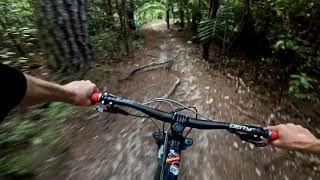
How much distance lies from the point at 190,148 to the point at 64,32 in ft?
9.43

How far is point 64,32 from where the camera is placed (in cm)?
501

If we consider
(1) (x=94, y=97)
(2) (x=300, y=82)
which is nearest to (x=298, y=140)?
(1) (x=94, y=97)

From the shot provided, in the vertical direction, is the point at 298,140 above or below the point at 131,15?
below

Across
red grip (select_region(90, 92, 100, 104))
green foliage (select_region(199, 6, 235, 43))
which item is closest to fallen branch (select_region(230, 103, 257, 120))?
green foliage (select_region(199, 6, 235, 43))

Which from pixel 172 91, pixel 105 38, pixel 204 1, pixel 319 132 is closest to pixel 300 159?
pixel 319 132

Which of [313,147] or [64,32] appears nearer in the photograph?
[313,147]

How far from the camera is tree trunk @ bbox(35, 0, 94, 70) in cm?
478

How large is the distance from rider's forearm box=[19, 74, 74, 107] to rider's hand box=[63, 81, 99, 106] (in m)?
0.02

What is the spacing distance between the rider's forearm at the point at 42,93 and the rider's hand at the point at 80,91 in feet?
0.06

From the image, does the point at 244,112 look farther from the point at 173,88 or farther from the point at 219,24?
the point at 219,24

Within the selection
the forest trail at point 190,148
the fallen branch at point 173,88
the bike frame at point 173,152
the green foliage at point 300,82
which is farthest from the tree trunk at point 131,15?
the bike frame at point 173,152

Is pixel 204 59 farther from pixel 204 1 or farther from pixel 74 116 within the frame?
pixel 74 116

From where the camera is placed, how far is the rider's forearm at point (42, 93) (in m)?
2.05

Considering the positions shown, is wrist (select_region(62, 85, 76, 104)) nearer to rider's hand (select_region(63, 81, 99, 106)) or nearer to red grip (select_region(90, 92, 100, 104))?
rider's hand (select_region(63, 81, 99, 106))
